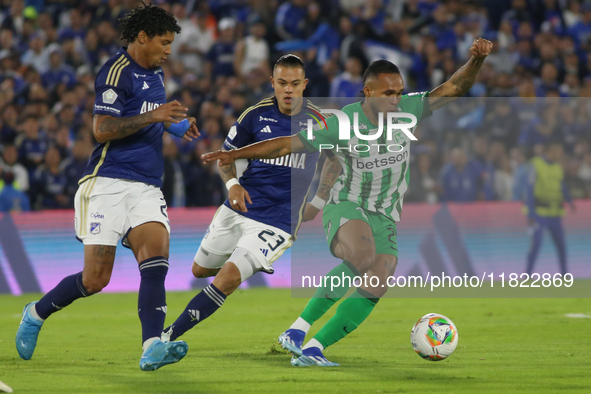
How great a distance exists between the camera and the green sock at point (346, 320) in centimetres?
544

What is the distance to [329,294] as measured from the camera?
→ 18.2 ft

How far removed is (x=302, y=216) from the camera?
6402 mm

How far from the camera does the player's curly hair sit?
5.40 metres

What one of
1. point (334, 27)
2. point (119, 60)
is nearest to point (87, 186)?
point (119, 60)

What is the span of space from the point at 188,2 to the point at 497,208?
791 cm

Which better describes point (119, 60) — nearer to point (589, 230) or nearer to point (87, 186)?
Answer: point (87, 186)

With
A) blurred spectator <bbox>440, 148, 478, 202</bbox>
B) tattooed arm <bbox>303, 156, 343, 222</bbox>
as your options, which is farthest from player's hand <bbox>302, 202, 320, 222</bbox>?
blurred spectator <bbox>440, 148, 478, 202</bbox>

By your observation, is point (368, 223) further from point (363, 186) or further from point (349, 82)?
point (349, 82)

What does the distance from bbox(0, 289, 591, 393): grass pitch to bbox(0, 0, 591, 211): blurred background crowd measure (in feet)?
10.3

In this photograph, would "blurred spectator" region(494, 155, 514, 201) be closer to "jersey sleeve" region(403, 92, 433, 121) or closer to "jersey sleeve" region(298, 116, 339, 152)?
"jersey sleeve" region(403, 92, 433, 121)

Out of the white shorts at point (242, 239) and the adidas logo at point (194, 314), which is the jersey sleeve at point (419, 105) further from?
the adidas logo at point (194, 314)

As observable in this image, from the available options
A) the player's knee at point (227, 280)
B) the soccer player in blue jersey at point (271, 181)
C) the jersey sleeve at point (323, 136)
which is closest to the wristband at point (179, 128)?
the soccer player in blue jersey at point (271, 181)

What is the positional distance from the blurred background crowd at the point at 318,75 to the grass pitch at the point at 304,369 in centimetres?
314

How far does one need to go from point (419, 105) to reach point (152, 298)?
96.0 inches
